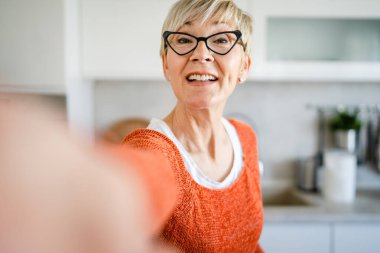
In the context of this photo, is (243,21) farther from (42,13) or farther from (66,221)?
(42,13)

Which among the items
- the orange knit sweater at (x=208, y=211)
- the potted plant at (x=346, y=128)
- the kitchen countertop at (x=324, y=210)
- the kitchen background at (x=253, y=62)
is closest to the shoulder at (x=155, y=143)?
the orange knit sweater at (x=208, y=211)

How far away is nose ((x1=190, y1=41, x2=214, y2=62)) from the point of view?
47 centimetres

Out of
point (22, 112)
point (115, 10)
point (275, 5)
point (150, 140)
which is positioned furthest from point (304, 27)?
point (22, 112)

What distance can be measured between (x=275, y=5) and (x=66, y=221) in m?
1.47

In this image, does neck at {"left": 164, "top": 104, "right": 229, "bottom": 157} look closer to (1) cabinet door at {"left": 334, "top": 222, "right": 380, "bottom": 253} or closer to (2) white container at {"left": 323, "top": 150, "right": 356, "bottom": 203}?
(1) cabinet door at {"left": 334, "top": 222, "right": 380, "bottom": 253}

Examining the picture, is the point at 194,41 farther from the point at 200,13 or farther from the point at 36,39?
the point at 36,39

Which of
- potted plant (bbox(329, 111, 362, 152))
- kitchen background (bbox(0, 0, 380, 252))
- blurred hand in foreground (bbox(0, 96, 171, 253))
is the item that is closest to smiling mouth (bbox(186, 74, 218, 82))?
blurred hand in foreground (bbox(0, 96, 171, 253))

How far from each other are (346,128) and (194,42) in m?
1.46

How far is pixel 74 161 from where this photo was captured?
0.14m

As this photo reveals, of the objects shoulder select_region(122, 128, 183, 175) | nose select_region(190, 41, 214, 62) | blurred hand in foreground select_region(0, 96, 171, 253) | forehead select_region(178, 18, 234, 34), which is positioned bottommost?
shoulder select_region(122, 128, 183, 175)

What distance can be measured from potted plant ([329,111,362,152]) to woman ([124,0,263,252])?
4.14 ft

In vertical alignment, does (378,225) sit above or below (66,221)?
below

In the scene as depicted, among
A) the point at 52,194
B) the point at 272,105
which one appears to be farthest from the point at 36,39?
the point at 52,194

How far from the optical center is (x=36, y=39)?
1.31m
